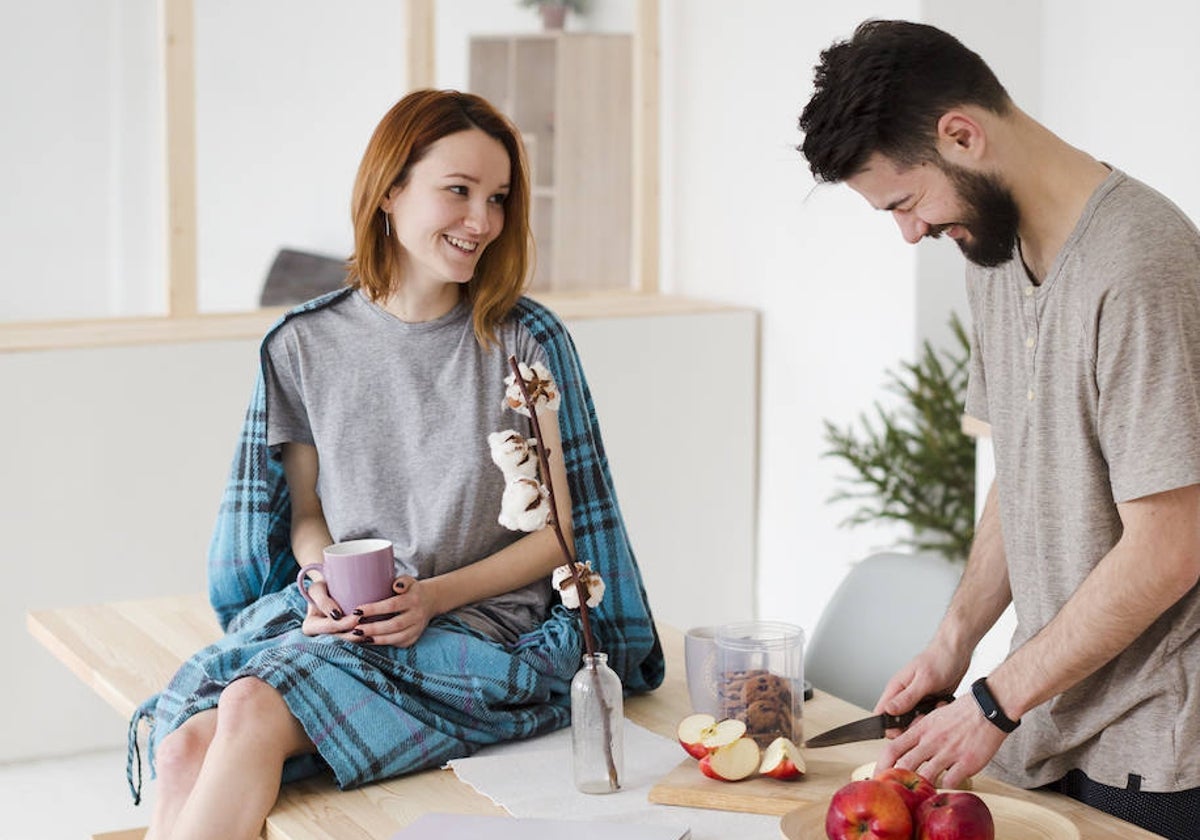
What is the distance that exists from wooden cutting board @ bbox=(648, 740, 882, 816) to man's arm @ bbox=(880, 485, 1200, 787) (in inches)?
4.6

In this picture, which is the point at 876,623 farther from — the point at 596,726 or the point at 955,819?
the point at 955,819

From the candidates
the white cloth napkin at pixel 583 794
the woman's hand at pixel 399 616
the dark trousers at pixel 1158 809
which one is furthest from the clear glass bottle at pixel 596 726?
the dark trousers at pixel 1158 809

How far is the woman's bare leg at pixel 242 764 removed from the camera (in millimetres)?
1747

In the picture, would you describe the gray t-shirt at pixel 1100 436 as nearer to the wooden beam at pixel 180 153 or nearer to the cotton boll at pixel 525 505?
the cotton boll at pixel 525 505

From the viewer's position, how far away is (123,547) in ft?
13.3

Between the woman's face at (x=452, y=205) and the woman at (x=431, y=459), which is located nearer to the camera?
the woman at (x=431, y=459)

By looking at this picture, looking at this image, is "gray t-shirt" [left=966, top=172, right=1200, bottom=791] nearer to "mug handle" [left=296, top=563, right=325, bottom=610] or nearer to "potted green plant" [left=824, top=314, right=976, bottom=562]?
"mug handle" [left=296, top=563, right=325, bottom=610]

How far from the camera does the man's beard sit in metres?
1.65

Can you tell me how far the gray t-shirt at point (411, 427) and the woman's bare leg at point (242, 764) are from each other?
32 centimetres

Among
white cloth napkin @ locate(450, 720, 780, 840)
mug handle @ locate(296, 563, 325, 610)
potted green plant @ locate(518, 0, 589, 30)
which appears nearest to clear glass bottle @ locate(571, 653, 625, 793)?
white cloth napkin @ locate(450, 720, 780, 840)

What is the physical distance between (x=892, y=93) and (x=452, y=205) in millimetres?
703

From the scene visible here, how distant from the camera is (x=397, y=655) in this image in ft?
6.41

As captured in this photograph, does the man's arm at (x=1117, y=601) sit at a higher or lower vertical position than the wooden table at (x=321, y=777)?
higher

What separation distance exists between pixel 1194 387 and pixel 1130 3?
2.49 m
